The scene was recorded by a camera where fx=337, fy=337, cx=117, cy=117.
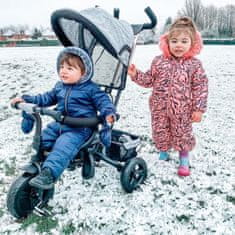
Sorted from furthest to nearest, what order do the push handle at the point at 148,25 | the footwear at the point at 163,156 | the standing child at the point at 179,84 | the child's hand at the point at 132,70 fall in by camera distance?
the footwear at the point at 163,156
the child's hand at the point at 132,70
the push handle at the point at 148,25
the standing child at the point at 179,84

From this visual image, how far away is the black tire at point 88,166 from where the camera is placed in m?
3.43

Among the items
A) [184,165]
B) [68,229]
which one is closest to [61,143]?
[68,229]

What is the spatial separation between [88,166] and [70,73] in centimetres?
98

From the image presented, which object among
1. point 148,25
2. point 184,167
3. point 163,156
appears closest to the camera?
point 148,25

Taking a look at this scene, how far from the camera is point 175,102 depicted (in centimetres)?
364

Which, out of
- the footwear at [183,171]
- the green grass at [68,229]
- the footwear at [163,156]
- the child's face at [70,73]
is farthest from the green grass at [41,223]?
the footwear at [163,156]

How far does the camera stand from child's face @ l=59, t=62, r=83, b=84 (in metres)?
3.16

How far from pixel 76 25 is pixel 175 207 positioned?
2.16 meters

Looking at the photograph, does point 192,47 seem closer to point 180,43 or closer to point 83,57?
point 180,43

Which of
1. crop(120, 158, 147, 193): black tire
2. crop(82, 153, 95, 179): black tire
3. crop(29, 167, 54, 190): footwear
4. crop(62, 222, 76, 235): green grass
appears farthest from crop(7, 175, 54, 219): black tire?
crop(120, 158, 147, 193): black tire

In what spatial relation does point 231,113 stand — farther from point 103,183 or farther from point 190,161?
point 103,183

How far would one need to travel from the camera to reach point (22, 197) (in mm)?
2969

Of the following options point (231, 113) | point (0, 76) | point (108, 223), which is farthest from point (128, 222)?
point (0, 76)

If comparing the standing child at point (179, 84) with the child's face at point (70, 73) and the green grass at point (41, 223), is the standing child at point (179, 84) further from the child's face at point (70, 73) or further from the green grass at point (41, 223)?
the green grass at point (41, 223)
